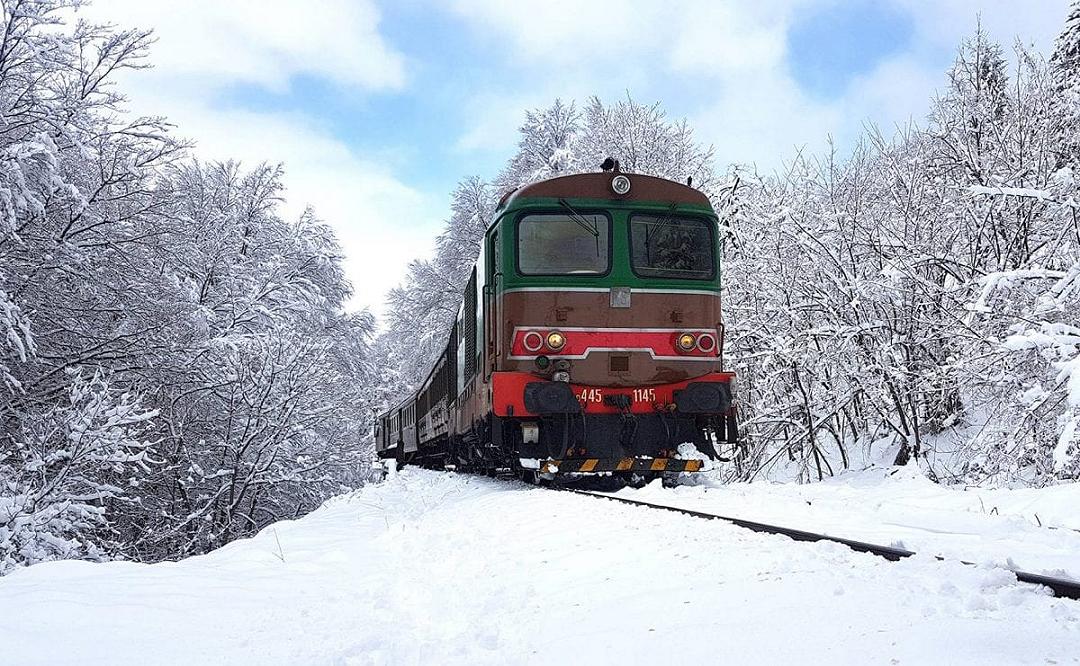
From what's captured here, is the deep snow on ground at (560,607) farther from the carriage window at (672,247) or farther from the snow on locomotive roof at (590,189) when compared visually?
the snow on locomotive roof at (590,189)

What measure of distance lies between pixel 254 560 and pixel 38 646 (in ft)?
7.94

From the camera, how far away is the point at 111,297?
1162 cm

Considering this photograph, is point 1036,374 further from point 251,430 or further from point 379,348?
point 379,348

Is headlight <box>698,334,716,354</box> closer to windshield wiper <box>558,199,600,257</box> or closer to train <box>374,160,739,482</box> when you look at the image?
train <box>374,160,739,482</box>

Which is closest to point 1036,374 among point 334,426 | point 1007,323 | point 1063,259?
point 1007,323

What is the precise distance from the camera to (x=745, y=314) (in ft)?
43.1

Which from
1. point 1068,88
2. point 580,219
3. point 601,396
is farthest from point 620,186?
point 1068,88

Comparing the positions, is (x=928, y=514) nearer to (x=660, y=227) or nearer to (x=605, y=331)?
(x=605, y=331)

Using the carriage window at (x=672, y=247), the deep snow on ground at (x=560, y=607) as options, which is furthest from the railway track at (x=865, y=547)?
the carriage window at (x=672, y=247)

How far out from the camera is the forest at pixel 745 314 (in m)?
8.79

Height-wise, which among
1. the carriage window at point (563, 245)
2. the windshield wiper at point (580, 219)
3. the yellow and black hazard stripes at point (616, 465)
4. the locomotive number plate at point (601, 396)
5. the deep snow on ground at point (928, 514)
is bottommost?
the deep snow on ground at point (928, 514)

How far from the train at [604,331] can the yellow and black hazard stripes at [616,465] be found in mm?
12

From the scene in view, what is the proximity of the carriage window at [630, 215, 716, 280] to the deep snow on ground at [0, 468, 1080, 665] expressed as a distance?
434 centimetres

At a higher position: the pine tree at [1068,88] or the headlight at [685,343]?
the pine tree at [1068,88]
